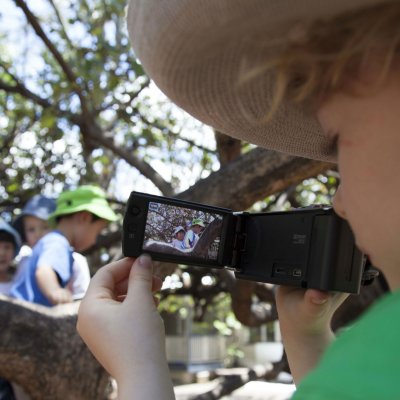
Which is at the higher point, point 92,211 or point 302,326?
point 92,211

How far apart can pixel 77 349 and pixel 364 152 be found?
1.91 m

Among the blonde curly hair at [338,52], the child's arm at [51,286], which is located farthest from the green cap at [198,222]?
the child's arm at [51,286]

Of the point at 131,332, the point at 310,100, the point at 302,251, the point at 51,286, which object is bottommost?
the point at 51,286

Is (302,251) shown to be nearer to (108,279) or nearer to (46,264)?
(108,279)

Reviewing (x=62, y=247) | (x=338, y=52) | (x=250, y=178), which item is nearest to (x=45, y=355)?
(x=62, y=247)

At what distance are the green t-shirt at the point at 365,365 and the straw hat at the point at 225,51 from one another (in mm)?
378

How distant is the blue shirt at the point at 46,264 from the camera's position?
293 cm

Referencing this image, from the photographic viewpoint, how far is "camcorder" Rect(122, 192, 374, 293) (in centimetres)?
109

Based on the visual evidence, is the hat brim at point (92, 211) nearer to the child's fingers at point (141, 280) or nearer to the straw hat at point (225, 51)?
the child's fingers at point (141, 280)

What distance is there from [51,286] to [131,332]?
1.94 metres

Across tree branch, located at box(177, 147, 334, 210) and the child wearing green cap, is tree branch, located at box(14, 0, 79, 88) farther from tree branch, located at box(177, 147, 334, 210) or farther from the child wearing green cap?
tree branch, located at box(177, 147, 334, 210)

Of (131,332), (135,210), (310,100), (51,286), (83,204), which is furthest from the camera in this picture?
(83,204)

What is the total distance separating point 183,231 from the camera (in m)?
1.25

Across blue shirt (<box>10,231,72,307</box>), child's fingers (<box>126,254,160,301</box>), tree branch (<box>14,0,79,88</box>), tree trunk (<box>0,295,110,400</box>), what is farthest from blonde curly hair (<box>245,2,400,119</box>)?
tree branch (<box>14,0,79,88</box>)
